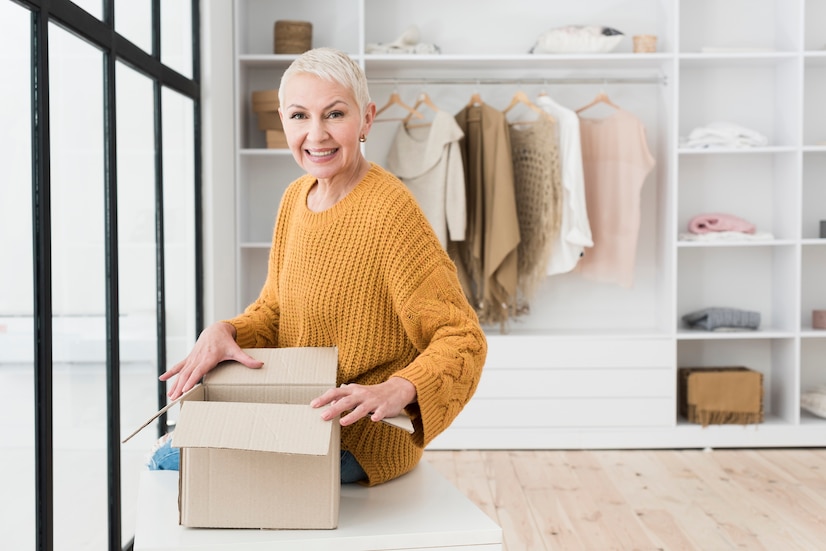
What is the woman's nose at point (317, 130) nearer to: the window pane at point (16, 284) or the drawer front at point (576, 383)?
the window pane at point (16, 284)

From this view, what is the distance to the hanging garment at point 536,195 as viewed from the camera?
383cm

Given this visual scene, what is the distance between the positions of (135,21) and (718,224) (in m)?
2.65

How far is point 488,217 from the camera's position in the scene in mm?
Answer: 3848

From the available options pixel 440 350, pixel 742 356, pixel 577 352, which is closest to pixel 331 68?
pixel 440 350

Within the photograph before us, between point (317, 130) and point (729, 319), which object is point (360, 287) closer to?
point (317, 130)

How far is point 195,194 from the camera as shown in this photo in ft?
10.9

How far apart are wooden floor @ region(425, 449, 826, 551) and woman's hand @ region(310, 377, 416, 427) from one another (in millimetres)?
1593

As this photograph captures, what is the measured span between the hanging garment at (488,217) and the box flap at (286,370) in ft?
8.20

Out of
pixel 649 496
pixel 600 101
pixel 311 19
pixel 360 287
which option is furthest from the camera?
pixel 311 19

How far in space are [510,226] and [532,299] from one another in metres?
0.39

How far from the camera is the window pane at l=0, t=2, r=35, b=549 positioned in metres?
1.69

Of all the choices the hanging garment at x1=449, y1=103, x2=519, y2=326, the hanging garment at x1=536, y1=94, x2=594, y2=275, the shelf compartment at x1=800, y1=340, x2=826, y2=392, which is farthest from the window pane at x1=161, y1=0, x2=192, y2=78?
the shelf compartment at x1=800, y1=340, x2=826, y2=392

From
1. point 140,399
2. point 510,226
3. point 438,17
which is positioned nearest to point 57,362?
point 140,399

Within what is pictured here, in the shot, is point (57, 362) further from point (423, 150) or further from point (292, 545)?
point (423, 150)
